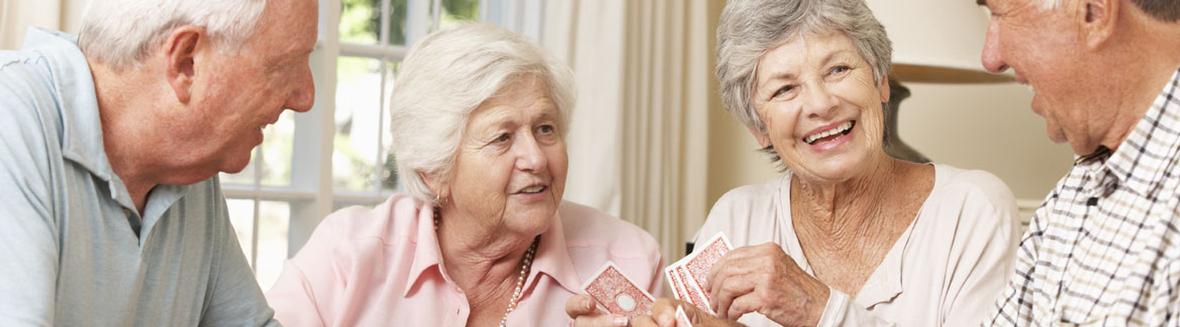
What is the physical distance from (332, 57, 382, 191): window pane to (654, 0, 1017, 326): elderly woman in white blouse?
7.22ft

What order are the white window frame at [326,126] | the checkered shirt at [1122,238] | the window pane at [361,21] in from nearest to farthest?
the checkered shirt at [1122,238]
the white window frame at [326,126]
the window pane at [361,21]

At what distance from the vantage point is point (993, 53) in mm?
1605

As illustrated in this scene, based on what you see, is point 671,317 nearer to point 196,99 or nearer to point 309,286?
point 309,286

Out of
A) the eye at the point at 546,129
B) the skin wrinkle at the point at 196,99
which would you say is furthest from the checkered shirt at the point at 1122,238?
the eye at the point at 546,129

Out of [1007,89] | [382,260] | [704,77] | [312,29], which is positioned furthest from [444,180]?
[1007,89]

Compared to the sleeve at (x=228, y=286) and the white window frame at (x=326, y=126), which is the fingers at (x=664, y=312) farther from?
the white window frame at (x=326, y=126)

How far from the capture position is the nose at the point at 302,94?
6.32ft

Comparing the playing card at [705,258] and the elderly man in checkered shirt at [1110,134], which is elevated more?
the elderly man in checkered shirt at [1110,134]

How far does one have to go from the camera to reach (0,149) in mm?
1593

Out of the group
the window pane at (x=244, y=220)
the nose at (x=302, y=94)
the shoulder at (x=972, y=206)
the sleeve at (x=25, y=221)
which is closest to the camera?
the sleeve at (x=25, y=221)

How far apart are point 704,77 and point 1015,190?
4.76ft

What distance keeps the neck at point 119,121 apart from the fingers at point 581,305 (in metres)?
1.00

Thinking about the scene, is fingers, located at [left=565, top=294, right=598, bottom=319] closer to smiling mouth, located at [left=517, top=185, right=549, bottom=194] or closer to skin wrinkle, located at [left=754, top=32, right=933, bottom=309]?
smiling mouth, located at [left=517, top=185, right=549, bottom=194]

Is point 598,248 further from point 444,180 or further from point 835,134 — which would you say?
point 835,134
